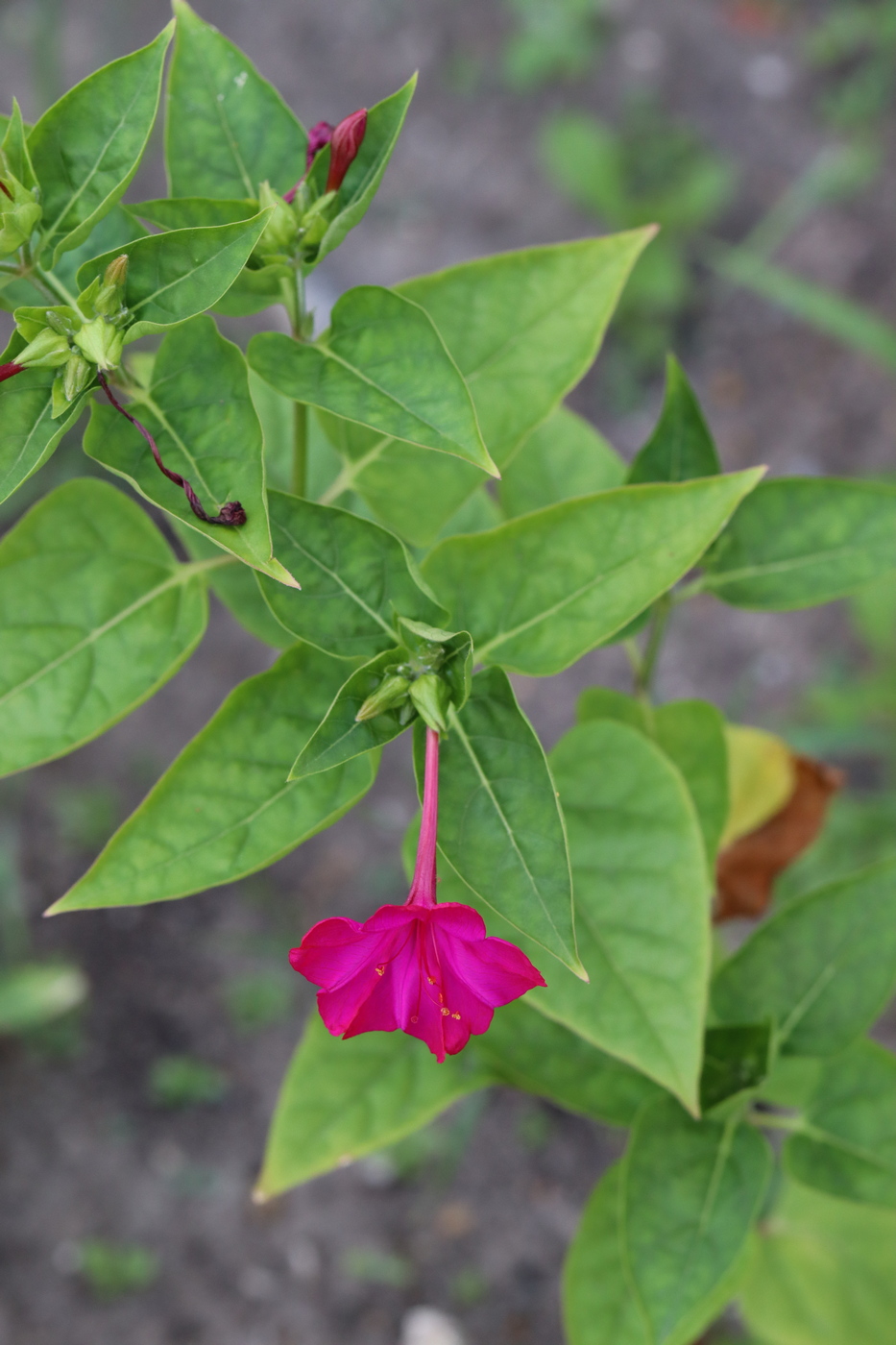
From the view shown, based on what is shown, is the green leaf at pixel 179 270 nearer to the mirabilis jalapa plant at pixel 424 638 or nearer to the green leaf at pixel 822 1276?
the mirabilis jalapa plant at pixel 424 638

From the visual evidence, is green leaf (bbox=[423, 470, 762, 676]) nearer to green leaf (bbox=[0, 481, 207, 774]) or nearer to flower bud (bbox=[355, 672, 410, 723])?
flower bud (bbox=[355, 672, 410, 723])

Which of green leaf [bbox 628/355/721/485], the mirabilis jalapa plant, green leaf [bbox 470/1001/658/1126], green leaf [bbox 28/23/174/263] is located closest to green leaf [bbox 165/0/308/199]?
the mirabilis jalapa plant

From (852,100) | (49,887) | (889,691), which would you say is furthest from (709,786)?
(852,100)

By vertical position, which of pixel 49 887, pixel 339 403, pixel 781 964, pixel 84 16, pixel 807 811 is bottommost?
pixel 49 887

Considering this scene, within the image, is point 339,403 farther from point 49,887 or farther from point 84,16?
point 84,16

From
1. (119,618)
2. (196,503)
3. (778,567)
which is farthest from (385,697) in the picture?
(778,567)

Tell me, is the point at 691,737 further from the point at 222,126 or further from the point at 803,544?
the point at 222,126

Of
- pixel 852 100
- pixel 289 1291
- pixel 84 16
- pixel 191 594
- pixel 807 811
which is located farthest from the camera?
pixel 84 16
